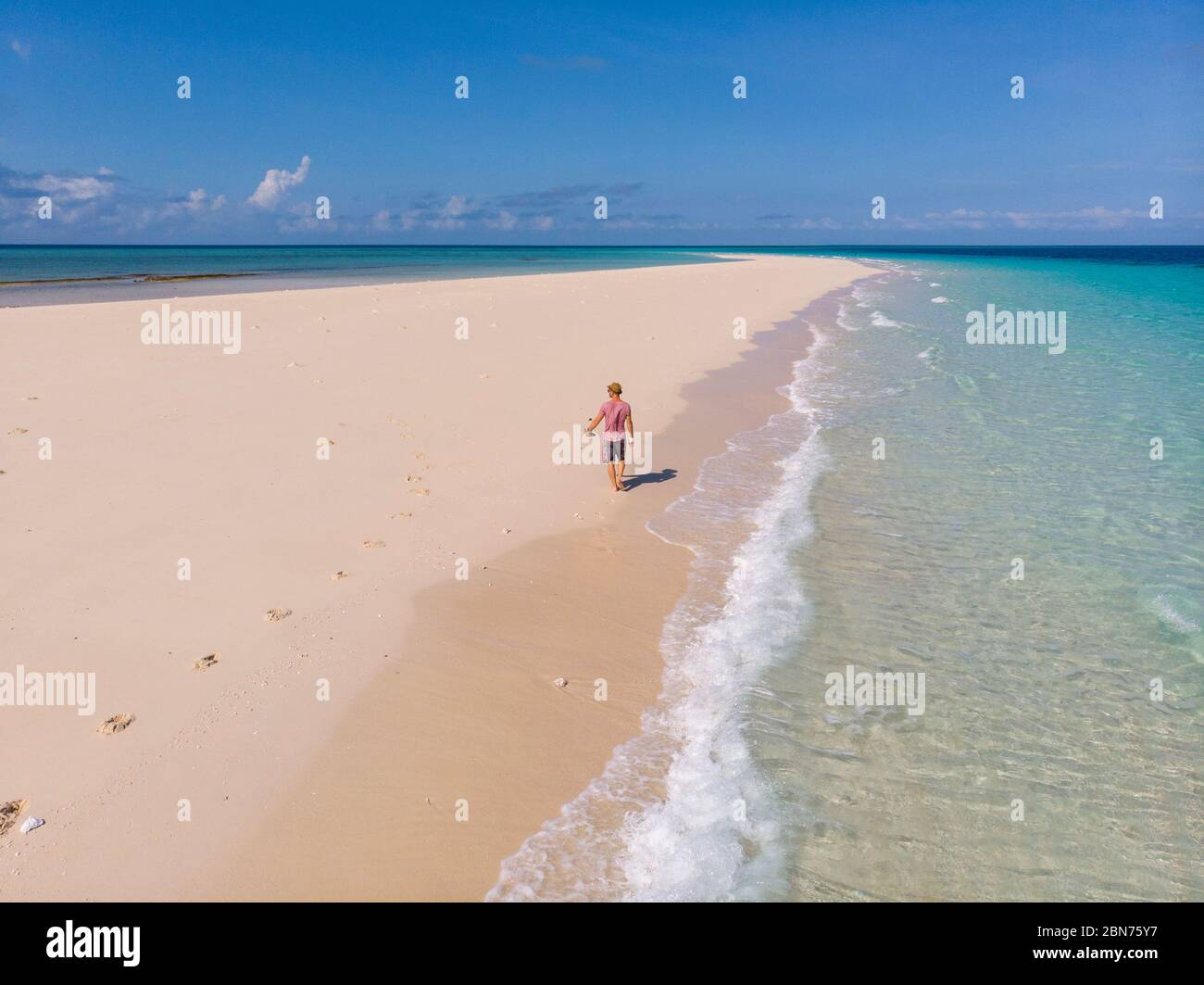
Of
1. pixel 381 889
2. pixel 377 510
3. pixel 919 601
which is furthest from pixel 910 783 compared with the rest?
pixel 377 510

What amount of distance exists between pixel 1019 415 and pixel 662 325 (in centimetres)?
1421

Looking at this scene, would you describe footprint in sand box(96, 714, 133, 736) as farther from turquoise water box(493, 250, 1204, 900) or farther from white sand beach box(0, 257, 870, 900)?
turquoise water box(493, 250, 1204, 900)

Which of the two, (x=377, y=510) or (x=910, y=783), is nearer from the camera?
(x=910, y=783)

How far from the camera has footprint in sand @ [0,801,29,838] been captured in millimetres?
4527

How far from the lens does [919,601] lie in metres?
7.98

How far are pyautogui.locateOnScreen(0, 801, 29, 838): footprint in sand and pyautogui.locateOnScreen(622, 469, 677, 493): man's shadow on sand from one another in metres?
8.02

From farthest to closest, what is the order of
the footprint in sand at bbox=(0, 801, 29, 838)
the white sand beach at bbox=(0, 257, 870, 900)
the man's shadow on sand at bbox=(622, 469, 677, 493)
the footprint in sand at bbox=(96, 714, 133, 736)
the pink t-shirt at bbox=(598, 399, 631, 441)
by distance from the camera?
the man's shadow on sand at bbox=(622, 469, 677, 493), the pink t-shirt at bbox=(598, 399, 631, 441), the footprint in sand at bbox=(96, 714, 133, 736), the white sand beach at bbox=(0, 257, 870, 900), the footprint in sand at bbox=(0, 801, 29, 838)

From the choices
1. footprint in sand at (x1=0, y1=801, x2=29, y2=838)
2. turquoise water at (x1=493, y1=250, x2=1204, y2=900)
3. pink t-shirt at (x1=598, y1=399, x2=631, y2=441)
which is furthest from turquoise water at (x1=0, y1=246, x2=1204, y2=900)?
footprint in sand at (x1=0, y1=801, x2=29, y2=838)

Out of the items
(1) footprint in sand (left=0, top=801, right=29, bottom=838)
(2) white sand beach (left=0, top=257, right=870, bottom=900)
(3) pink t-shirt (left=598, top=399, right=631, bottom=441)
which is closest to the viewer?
(1) footprint in sand (left=0, top=801, right=29, bottom=838)

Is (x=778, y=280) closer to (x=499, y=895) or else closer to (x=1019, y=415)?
(x=1019, y=415)
